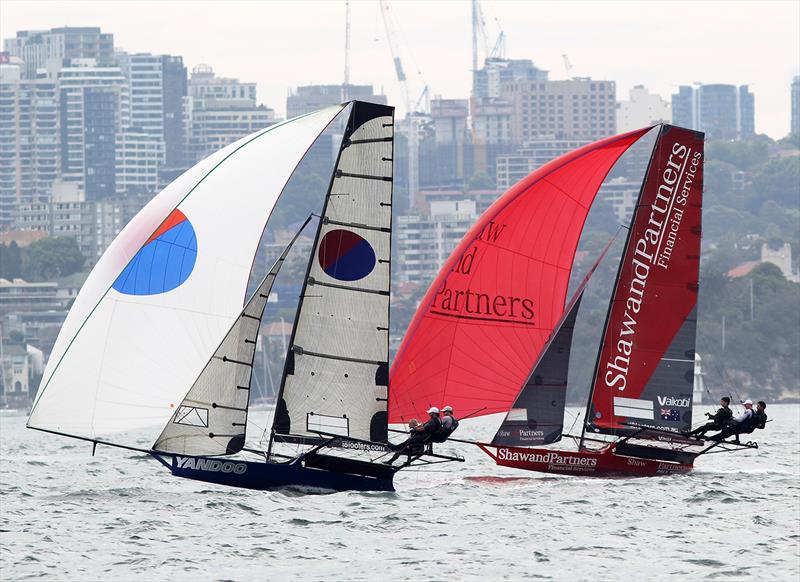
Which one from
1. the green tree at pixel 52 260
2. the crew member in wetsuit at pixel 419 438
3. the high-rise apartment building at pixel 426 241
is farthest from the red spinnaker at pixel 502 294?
the high-rise apartment building at pixel 426 241

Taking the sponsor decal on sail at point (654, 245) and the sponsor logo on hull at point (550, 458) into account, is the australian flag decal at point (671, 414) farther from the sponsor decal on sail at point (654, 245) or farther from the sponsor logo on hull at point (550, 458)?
the sponsor logo on hull at point (550, 458)

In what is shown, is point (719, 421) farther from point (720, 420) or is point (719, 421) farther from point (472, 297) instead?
point (472, 297)

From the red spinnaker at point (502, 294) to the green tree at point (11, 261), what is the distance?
105 m

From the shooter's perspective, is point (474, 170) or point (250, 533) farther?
point (474, 170)

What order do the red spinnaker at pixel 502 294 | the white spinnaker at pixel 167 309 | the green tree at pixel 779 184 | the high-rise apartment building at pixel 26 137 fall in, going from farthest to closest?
the high-rise apartment building at pixel 26 137 → the green tree at pixel 779 184 → the red spinnaker at pixel 502 294 → the white spinnaker at pixel 167 309

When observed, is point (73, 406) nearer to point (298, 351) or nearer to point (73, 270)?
point (298, 351)

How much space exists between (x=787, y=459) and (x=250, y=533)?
13866mm

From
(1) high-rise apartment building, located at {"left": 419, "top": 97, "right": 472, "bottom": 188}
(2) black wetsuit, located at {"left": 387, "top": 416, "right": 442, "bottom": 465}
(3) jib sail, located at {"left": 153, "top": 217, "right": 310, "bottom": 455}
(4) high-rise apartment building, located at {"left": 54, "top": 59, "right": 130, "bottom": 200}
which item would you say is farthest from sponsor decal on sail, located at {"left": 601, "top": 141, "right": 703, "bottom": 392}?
(1) high-rise apartment building, located at {"left": 419, "top": 97, "right": 472, "bottom": 188}

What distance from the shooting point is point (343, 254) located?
729 inches

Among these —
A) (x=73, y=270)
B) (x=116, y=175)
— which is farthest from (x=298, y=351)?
(x=116, y=175)

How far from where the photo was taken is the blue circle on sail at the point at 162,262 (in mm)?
18328

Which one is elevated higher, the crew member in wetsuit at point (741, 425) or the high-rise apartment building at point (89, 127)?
the high-rise apartment building at point (89, 127)

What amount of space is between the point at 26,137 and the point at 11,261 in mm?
Answer: 61683

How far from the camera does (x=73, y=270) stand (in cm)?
12075
